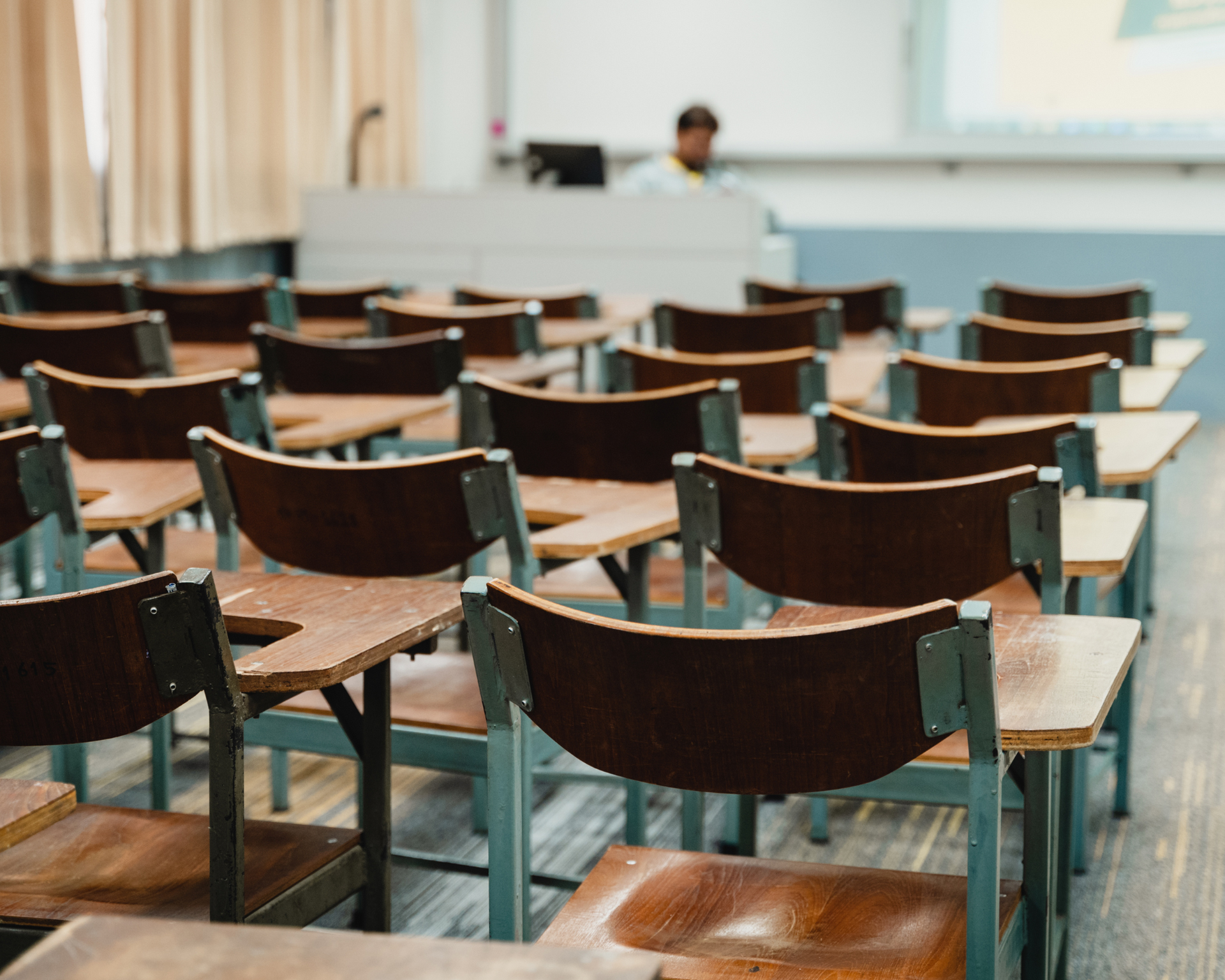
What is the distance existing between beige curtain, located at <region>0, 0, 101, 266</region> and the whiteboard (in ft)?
11.3

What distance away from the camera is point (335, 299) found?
4.60 meters

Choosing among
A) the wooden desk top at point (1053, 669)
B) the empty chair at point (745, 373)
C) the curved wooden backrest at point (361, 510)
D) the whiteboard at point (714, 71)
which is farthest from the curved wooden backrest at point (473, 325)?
the whiteboard at point (714, 71)

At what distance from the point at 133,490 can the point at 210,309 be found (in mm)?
2333

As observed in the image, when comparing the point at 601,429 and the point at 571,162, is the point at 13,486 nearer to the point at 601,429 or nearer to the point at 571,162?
the point at 601,429

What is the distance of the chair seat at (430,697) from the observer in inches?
74.4

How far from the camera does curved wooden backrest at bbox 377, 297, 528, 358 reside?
3.76 m

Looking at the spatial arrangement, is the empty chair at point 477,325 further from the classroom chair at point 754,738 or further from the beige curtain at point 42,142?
the classroom chair at point 754,738

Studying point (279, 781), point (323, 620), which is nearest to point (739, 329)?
point (279, 781)

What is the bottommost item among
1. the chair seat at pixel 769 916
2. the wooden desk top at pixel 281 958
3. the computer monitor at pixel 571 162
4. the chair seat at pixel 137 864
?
the chair seat at pixel 137 864

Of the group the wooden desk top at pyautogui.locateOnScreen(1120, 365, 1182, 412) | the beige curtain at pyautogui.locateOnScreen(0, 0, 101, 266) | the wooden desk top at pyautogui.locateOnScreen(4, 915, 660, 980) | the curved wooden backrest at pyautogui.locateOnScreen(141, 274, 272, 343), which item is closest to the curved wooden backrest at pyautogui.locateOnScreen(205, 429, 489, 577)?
the wooden desk top at pyautogui.locateOnScreen(4, 915, 660, 980)

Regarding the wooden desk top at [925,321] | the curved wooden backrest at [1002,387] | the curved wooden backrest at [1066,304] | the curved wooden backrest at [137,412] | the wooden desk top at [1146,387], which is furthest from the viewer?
the wooden desk top at [925,321]

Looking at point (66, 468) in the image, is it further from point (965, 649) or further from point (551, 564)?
point (965, 649)

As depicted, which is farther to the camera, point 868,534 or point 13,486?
point 13,486

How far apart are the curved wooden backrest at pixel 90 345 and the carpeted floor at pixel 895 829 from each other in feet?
2.87
